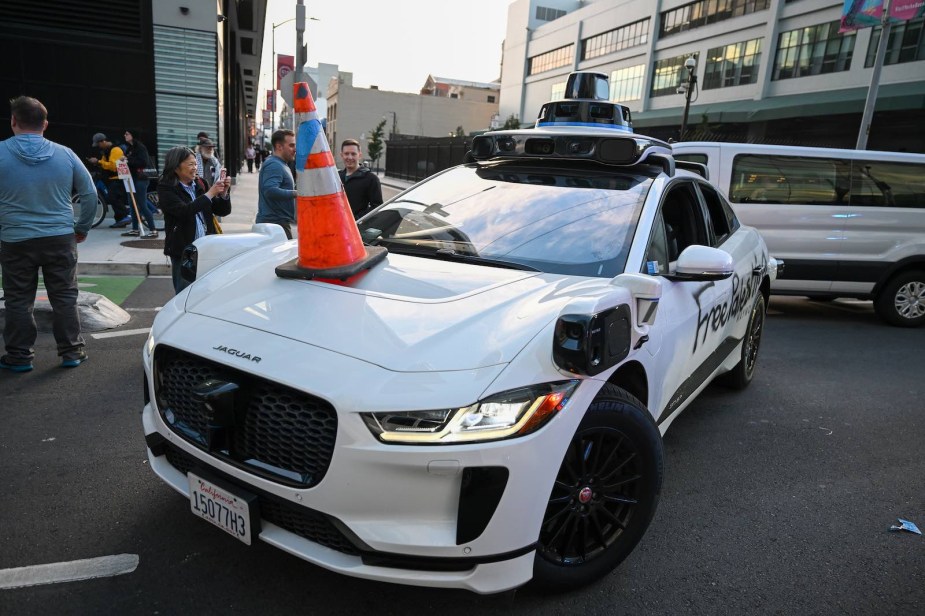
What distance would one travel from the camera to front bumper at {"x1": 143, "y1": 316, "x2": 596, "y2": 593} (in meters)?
1.91

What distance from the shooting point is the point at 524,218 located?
3158 millimetres

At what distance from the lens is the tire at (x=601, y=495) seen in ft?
7.40

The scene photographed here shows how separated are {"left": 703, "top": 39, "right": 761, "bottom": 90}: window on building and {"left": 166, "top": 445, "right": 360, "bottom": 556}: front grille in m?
40.5

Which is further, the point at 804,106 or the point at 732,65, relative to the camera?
the point at 732,65

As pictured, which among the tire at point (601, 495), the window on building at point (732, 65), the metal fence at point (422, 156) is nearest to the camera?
the tire at point (601, 495)

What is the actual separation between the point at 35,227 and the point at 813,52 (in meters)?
37.4

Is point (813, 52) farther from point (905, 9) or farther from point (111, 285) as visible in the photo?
point (111, 285)

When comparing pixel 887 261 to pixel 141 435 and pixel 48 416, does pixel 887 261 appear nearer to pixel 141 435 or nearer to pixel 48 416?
pixel 141 435

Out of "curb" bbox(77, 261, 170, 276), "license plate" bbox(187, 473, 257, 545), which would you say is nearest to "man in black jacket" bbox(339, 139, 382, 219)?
"curb" bbox(77, 261, 170, 276)

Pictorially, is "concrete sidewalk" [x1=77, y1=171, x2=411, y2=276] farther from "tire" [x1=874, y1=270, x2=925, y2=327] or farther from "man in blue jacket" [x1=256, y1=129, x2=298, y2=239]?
"tire" [x1=874, y1=270, x2=925, y2=327]

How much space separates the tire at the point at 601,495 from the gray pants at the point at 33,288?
4.01m

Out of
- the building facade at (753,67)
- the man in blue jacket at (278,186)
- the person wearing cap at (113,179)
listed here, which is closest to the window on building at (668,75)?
the building facade at (753,67)

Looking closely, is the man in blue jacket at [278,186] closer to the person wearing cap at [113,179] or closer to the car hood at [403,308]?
the car hood at [403,308]

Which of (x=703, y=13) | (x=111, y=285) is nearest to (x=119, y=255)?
(x=111, y=285)
